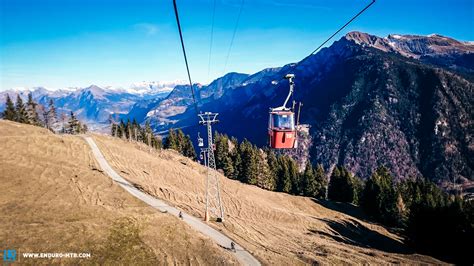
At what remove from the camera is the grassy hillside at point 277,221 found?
125 feet

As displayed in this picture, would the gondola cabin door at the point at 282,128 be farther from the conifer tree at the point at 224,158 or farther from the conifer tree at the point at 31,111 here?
the conifer tree at the point at 31,111

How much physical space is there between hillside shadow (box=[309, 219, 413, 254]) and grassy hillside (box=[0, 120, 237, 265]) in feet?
120

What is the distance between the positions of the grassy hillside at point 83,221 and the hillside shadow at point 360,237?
120 ft

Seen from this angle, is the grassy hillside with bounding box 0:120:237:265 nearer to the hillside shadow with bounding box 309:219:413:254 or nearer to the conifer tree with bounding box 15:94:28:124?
the hillside shadow with bounding box 309:219:413:254

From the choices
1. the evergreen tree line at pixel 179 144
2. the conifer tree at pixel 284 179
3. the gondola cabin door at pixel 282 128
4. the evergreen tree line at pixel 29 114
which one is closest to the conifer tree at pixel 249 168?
the conifer tree at pixel 284 179

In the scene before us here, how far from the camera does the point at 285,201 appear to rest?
78.8 meters

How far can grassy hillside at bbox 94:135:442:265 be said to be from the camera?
3812 centimetres

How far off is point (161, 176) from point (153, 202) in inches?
849

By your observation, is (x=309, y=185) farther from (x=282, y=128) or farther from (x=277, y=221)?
(x=282, y=128)

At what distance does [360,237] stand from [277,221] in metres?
21.6

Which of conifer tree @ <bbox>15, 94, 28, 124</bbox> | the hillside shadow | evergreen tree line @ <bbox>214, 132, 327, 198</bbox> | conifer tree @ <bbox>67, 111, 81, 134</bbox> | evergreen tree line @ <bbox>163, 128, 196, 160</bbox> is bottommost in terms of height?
the hillside shadow

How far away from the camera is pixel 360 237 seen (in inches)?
2630

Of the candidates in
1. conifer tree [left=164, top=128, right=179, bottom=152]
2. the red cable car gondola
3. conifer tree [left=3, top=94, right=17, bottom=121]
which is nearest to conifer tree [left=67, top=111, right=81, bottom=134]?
conifer tree [left=3, top=94, right=17, bottom=121]

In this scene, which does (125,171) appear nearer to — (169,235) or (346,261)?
(169,235)
